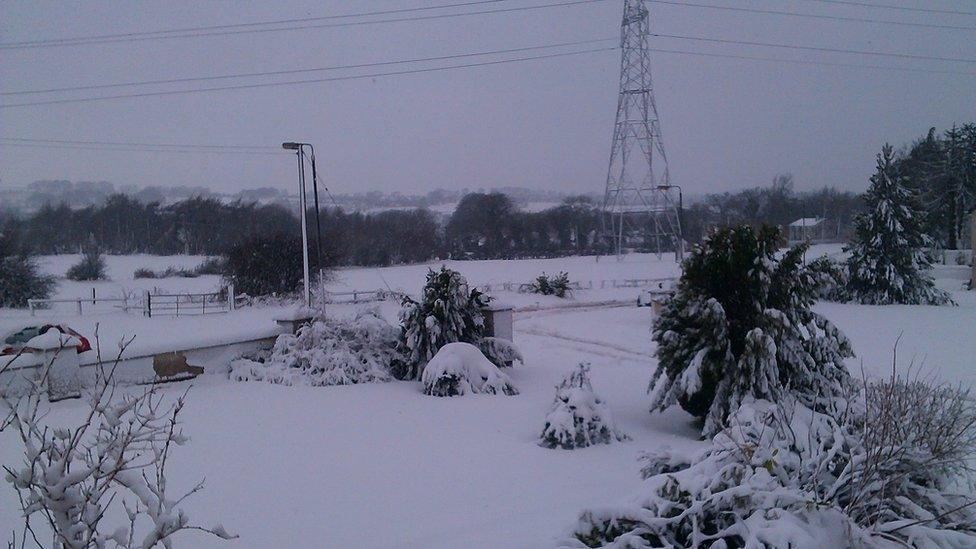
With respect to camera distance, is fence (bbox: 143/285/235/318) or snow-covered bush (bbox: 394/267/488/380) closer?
snow-covered bush (bbox: 394/267/488/380)

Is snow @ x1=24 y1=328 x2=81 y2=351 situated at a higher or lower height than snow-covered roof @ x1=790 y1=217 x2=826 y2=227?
lower

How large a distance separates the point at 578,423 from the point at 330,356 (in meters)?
6.00

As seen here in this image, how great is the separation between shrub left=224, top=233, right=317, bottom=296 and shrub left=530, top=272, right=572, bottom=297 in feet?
44.0

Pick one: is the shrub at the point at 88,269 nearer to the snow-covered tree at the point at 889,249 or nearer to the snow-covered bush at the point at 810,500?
the snow-covered tree at the point at 889,249

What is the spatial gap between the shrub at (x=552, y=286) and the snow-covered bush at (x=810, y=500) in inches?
1509

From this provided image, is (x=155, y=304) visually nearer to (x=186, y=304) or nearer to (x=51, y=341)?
(x=186, y=304)

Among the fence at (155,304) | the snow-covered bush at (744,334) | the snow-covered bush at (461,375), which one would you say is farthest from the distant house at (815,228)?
the snow-covered bush at (744,334)

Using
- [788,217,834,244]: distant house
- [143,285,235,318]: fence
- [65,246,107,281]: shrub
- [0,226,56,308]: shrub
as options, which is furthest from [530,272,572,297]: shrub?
[0,226,56,308]: shrub

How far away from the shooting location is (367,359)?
13.6 meters

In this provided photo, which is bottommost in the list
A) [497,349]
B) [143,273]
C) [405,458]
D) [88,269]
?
[405,458]

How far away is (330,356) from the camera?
13.2 metres

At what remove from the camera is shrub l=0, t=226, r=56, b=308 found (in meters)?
30.2

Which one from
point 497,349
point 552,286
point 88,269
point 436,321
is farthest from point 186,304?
point 497,349

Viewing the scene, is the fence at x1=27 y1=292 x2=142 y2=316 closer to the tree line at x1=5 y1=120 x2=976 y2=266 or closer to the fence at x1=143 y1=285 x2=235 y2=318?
the fence at x1=143 y1=285 x2=235 y2=318
